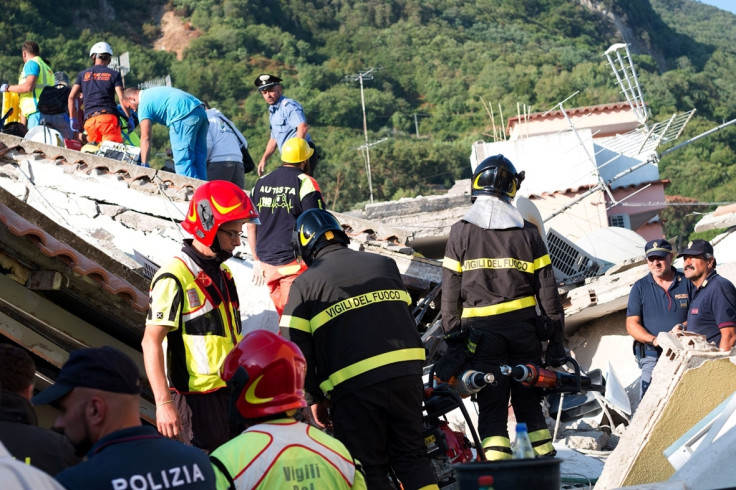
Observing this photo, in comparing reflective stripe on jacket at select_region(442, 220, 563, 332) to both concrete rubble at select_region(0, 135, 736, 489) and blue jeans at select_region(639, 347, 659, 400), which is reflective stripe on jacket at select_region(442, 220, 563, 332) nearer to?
concrete rubble at select_region(0, 135, 736, 489)

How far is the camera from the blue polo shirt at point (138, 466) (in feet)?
9.50

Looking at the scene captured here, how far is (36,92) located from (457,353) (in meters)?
8.20

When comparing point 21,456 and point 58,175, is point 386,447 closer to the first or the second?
point 21,456

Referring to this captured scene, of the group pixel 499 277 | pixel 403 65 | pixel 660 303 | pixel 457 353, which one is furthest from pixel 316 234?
pixel 403 65

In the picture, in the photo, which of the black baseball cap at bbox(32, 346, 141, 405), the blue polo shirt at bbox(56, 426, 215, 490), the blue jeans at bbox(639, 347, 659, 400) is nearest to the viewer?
the blue polo shirt at bbox(56, 426, 215, 490)

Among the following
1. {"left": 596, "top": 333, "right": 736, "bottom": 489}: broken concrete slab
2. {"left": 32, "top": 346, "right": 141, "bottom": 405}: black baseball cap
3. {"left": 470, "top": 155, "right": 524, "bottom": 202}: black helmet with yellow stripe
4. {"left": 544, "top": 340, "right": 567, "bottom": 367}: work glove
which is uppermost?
{"left": 470, "top": 155, "right": 524, "bottom": 202}: black helmet with yellow stripe

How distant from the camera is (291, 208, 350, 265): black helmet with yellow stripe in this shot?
5.49 metres

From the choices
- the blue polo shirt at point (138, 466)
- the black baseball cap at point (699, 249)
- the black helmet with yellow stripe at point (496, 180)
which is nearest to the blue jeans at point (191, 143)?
the black helmet with yellow stripe at point (496, 180)

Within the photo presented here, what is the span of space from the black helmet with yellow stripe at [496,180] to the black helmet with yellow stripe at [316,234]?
→ 5.46 feet

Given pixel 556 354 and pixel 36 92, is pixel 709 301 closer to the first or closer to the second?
pixel 556 354

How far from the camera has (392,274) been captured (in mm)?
5352

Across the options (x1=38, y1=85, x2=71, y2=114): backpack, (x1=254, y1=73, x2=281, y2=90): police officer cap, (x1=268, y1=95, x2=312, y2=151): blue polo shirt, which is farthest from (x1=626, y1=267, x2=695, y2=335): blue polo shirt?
(x1=38, y1=85, x2=71, y2=114): backpack

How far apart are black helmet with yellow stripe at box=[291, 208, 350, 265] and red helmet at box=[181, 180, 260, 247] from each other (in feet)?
1.10

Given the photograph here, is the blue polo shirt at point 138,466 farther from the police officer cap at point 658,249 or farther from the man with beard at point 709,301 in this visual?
the police officer cap at point 658,249
